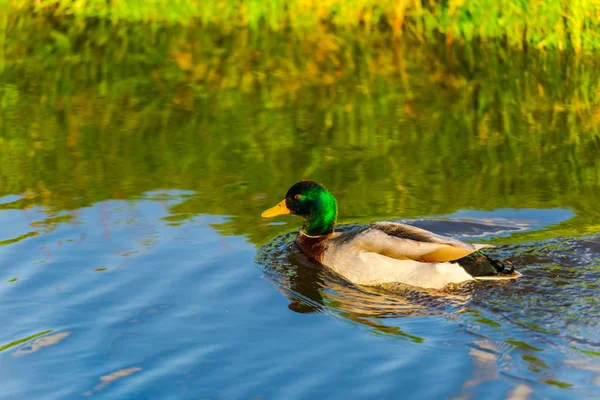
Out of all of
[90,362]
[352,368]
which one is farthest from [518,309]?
[90,362]

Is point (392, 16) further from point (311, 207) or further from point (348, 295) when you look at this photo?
point (348, 295)

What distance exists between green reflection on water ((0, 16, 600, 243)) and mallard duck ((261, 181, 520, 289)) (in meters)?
0.61

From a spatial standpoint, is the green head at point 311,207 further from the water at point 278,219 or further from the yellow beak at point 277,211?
the water at point 278,219

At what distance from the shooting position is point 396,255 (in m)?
7.02

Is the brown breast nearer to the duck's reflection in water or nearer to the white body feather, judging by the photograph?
the duck's reflection in water

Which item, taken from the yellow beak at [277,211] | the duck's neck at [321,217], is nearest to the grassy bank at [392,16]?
the duck's neck at [321,217]

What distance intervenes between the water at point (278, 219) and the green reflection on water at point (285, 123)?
0.04m

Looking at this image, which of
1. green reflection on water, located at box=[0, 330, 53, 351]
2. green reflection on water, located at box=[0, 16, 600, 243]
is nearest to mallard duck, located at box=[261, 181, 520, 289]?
green reflection on water, located at box=[0, 16, 600, 243]

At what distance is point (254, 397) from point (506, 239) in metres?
3.02

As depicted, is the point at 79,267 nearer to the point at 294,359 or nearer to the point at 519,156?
the point at 294,359

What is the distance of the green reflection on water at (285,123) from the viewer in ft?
28.2

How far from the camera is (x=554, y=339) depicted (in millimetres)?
5645

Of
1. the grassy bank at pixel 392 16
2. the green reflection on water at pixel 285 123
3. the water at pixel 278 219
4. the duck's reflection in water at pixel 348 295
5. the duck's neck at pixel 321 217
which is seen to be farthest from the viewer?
the grassy bank at pixel 392 16

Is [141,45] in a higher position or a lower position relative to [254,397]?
higher
